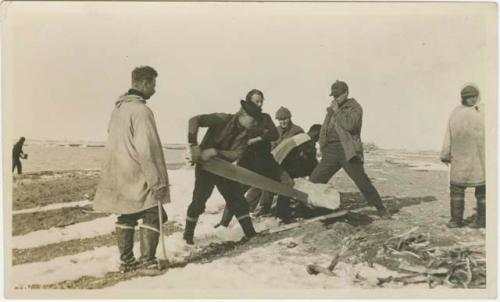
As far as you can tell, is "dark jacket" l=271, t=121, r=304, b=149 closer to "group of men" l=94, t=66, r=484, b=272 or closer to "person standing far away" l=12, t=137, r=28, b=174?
"group of men" l=94, t=66, r=484, b=272

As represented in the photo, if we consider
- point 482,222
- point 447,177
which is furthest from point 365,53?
point 482,222

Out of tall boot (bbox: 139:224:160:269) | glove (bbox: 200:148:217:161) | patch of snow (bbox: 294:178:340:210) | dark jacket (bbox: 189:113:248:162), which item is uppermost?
dark jacket (bbox: 189:113:248:162)

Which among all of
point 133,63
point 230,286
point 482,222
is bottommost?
point 230,286

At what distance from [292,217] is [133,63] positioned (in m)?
2.04

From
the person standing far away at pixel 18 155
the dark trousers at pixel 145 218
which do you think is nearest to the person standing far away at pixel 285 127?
the dark trousers at pixel 145 218

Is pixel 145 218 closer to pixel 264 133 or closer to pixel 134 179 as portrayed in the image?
pixel 134 179

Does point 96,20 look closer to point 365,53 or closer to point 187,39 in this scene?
point 187,39

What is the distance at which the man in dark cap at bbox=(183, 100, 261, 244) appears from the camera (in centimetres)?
683

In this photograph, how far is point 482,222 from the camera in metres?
6.98

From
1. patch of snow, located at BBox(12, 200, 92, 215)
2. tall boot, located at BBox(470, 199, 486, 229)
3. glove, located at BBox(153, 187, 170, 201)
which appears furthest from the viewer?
tall boot, located at BBox(470, 199, 486, 229)

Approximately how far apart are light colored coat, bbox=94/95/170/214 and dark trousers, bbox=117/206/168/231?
0.04 metres

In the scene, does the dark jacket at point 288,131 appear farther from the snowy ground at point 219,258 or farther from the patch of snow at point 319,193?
the snowy ground at point 219,258

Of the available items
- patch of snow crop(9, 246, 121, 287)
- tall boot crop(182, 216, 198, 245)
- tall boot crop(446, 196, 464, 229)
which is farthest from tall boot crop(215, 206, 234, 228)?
tall boot crop(446, 196, 464, 229)

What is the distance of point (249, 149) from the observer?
22.7 ft
